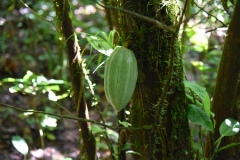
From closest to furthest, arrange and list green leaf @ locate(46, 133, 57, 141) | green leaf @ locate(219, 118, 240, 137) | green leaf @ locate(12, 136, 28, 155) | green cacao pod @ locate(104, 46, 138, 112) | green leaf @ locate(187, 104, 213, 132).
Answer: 1. green cacao pod @ locate(104, 46, 138, 112)
2. green leaf @ locate(187, 104, 213, 132)
3. green leaf @ locate(219, 118, 240, 137)
4. green leaf @ locate(12, 136, 28, 155)
5. green leaf @ locate(46, 133, 57, 141)

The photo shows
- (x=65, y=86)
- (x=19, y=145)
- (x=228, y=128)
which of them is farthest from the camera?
(x=65, y=86)

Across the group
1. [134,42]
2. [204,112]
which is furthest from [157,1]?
[204,112]

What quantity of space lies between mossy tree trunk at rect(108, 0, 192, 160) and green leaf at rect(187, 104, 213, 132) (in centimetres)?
3

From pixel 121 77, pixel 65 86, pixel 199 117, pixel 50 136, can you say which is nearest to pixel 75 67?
pixel 121 77

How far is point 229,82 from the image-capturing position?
148cm

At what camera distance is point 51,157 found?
9.91 ft

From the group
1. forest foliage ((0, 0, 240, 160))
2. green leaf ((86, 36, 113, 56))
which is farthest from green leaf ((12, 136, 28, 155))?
green leaf ((86, 36, 113, 56))

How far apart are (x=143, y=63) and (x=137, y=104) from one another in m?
0.16

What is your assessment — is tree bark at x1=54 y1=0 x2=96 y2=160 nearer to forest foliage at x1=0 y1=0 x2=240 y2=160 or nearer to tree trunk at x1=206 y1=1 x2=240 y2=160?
forest foliage at x1=0 y1=0 x2=240 y2=160

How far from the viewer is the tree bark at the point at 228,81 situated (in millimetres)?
1431

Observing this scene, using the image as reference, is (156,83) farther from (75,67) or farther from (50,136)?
(50,136)

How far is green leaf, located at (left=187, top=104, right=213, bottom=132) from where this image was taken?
1.27 metres

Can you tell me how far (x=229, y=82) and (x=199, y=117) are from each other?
0.29 meters

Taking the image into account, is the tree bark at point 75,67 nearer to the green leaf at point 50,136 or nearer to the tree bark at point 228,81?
the tree bark at point 228,81
